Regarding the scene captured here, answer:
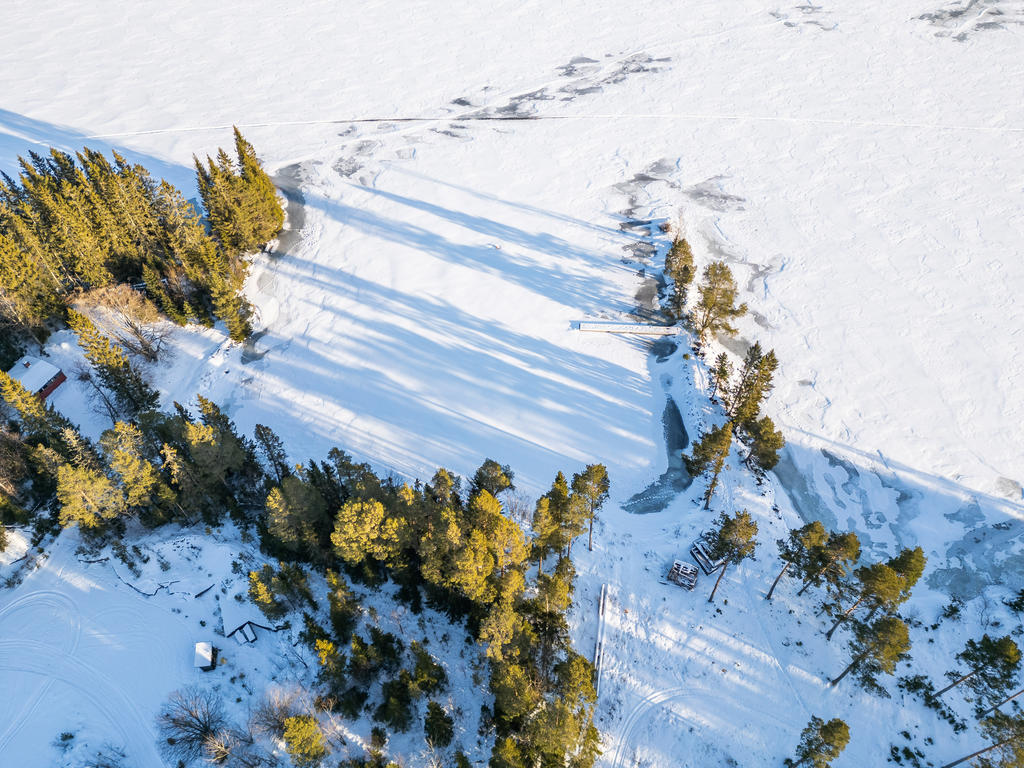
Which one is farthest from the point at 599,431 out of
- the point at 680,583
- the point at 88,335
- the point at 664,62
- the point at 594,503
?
the point at 664,62

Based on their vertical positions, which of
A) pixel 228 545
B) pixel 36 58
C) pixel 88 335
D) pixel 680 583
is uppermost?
pixel 36 58

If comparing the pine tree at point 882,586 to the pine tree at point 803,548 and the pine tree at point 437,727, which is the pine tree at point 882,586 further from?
the pine tree at point 437,727

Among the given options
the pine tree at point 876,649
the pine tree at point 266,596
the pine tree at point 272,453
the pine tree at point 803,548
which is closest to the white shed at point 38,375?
the pine tree at point 272,453

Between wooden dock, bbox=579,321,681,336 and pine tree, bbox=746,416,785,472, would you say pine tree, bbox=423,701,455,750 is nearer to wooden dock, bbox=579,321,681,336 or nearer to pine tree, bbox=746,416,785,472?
pine tree, bbox=746,416,785,472

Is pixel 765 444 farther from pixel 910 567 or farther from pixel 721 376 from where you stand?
pixel 910 567

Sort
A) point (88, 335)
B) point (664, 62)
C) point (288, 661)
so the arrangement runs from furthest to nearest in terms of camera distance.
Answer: point (664, 62) < point (88, 335) < point (288, 661)

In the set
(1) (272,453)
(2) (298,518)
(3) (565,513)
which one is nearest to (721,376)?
(3) (565,513)

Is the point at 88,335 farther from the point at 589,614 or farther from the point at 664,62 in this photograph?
the point at 664,62
